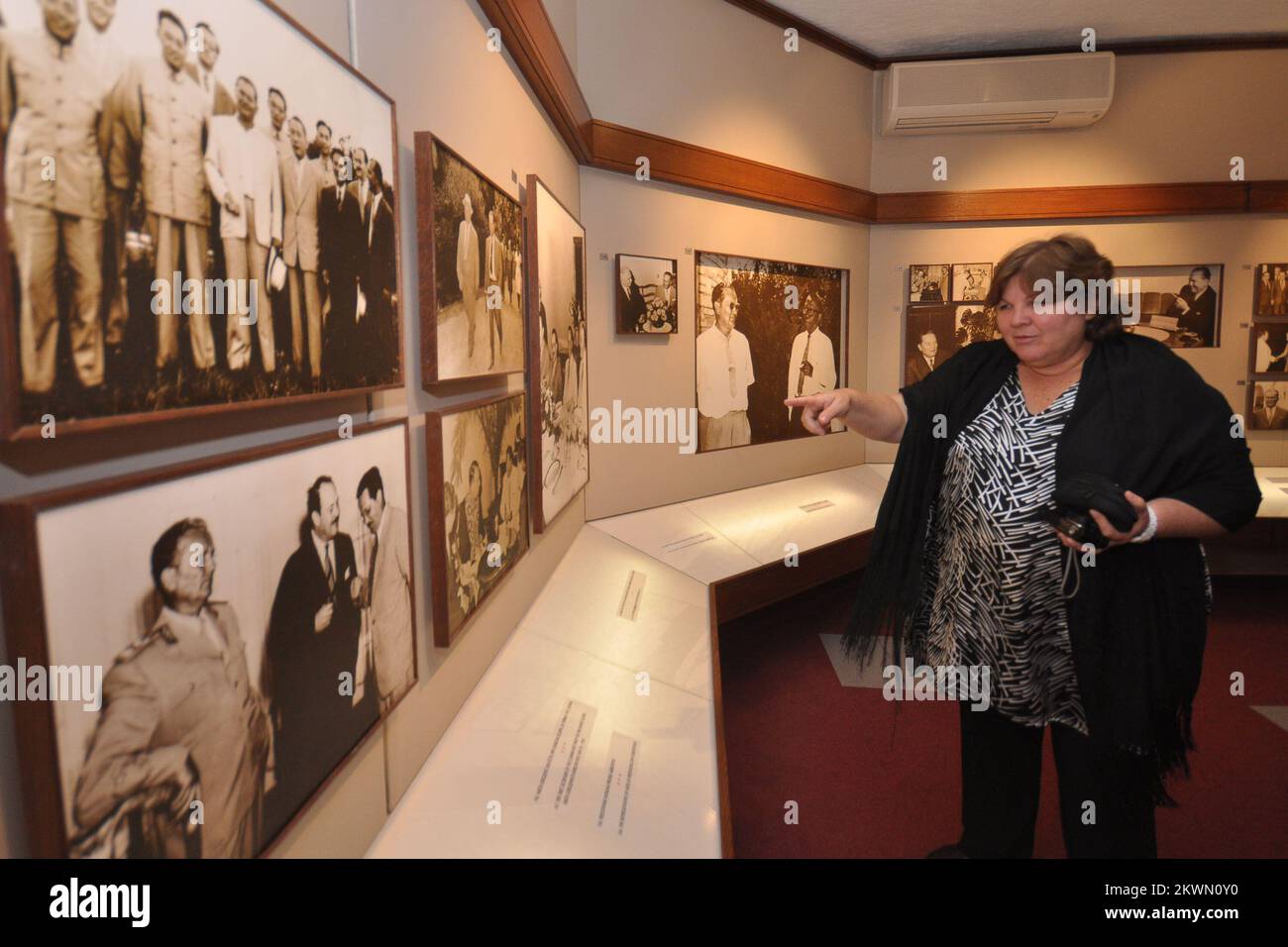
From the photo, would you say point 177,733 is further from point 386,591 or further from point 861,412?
point 861,412

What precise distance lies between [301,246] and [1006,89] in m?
6.60

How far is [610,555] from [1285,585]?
6.42m

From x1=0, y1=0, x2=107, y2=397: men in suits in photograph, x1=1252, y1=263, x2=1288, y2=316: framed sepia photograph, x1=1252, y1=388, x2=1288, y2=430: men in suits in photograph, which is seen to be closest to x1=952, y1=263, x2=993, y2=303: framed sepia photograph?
x1=1252, y1=263, x2=1288, y2=316: framed sepia photograph

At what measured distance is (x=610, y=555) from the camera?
12.6 ft

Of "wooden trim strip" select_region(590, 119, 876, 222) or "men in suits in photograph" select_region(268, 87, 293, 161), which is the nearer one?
"men in suits in photograph" select_region(268, 87, 293, 161)

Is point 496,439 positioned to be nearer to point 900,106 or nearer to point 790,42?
point 790,42

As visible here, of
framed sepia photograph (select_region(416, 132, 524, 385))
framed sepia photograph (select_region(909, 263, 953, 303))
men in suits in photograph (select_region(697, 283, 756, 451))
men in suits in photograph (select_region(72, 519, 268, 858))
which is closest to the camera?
men in suits in photograph (select_region(72, 519, 268, 858))

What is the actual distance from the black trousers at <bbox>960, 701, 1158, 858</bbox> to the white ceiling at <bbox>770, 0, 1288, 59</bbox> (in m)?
5.16

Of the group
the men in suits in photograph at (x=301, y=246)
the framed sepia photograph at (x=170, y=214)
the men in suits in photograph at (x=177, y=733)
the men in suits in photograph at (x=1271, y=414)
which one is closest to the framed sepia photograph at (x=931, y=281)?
the men in suits in photograph at (x=1271, y=414)

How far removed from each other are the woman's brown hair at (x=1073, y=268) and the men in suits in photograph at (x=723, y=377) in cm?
285

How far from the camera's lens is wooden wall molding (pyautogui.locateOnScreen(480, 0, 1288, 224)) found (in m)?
3.37

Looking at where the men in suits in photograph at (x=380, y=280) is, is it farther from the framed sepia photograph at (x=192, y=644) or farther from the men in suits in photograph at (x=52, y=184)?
the men in suits in photograph at (x=52, y=184)

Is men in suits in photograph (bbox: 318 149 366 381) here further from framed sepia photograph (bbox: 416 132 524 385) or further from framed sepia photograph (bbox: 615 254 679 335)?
framed sepia photograph (bbox: 615 254 679 335)
